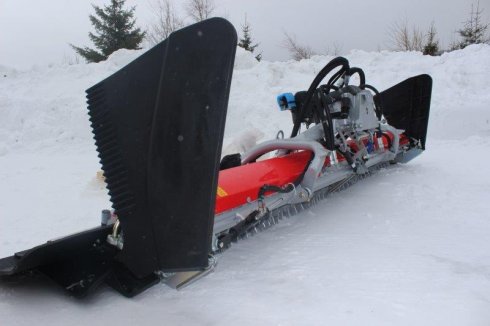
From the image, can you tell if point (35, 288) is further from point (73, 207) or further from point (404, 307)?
point (73, 207)

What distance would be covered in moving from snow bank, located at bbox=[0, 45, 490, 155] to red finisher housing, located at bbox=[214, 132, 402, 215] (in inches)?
143

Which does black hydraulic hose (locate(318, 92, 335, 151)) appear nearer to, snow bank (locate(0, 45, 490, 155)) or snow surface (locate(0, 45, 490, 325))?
snow surface (locate(0, 45, 490, 325))

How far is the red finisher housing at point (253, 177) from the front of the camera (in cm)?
249

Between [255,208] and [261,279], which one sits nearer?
[261,279]

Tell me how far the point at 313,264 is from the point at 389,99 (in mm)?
3913

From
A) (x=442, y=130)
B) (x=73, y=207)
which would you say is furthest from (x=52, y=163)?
(x=442, y=130)

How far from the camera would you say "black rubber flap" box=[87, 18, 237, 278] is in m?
1.79

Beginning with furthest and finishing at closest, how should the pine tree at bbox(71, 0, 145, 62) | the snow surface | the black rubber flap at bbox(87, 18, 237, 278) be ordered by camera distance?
the pine tree at bbox(71, 0, 145, 62) → the snow surface → the black rubber flap at bbox(87, 18, 237, 278)

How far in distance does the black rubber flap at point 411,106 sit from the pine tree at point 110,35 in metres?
21.8

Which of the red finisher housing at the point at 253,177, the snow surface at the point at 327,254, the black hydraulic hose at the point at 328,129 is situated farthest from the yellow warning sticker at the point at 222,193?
the black hydraulic hose at the point at 328,129

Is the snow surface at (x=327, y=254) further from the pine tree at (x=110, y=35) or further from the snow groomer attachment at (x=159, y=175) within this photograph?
the pine tree at (x=110, y=35)

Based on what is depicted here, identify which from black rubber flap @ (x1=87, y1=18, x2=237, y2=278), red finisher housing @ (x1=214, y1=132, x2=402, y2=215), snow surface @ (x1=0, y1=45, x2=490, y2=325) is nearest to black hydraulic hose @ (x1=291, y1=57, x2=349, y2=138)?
red finisher housing @ (x1=214, y1=132, x2=402, y2=215)

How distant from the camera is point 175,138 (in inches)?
72.0

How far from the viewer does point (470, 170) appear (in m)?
4.90
